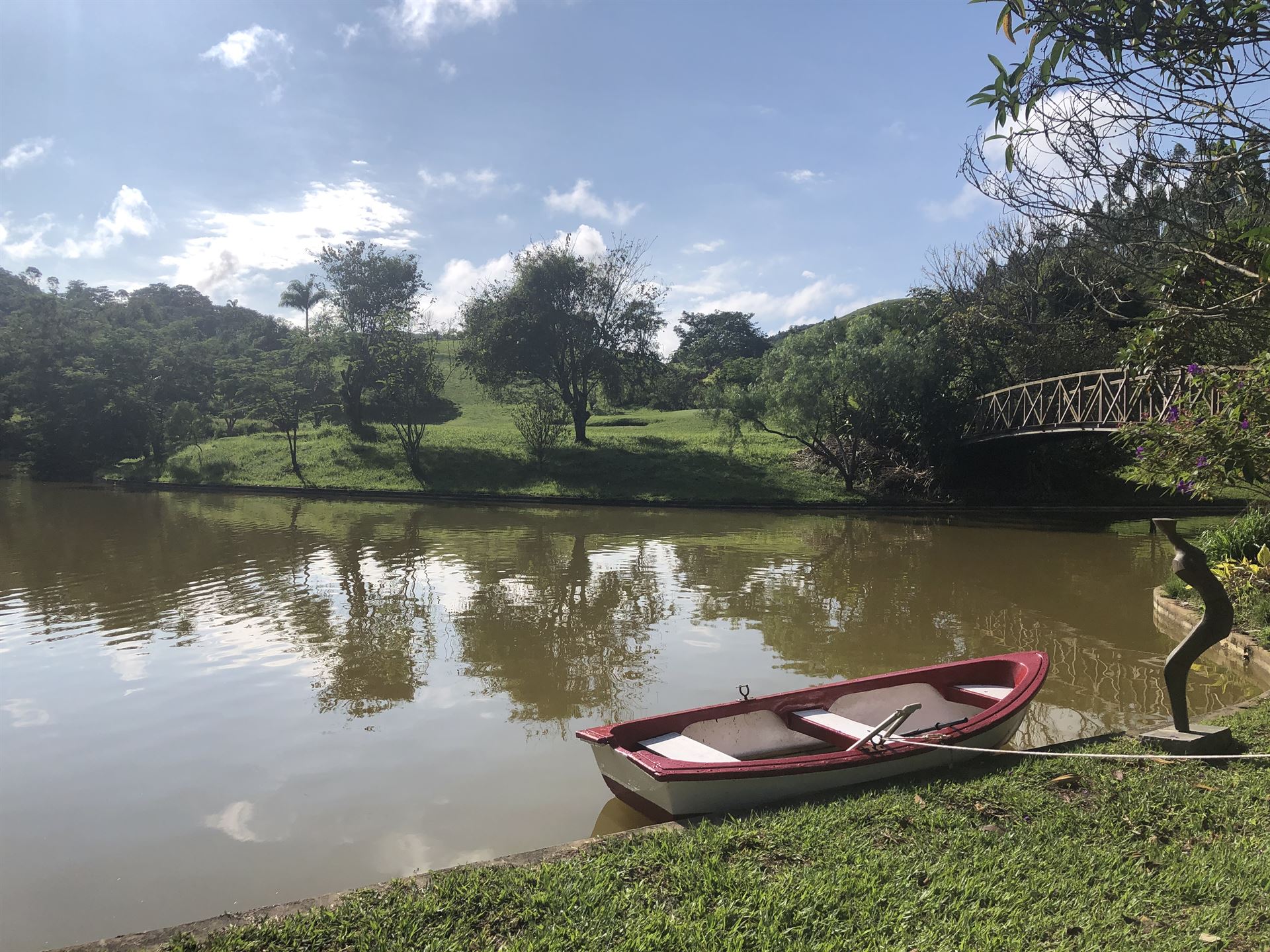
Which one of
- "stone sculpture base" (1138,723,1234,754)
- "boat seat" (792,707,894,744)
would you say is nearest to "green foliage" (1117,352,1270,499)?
"stone sculpture base" (1138,723,1234,754)

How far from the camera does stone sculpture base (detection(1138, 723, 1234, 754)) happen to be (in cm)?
529

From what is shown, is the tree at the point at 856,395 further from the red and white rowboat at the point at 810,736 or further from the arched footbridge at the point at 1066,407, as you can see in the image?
the red and white rowboat at the point at 810,736

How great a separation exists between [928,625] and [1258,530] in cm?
437

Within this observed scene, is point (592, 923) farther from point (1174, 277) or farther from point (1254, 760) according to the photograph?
point (1174, 277)

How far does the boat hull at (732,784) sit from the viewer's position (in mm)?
4820

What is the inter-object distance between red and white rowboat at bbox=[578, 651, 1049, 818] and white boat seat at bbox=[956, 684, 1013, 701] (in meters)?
0.01

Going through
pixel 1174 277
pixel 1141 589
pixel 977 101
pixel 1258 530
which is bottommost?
pixel 1141 589

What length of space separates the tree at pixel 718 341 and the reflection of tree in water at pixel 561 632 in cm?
4949

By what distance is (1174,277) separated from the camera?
23.7ft

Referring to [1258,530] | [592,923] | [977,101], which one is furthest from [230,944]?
[1258,530]

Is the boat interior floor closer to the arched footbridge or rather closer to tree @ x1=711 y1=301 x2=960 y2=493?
the arched footbridge

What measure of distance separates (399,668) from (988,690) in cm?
598

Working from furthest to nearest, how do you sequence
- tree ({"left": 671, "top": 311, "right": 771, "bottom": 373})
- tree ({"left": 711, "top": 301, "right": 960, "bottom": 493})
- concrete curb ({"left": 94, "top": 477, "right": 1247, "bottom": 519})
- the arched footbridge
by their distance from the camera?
tree ({"left": 671, "top": 311, "right": 771, "bottom": 373}) < tree ({"left": 711, "top": 301, "right": 960, "bottom": 493}) < concrete curb ({"left": 94, "top": 477, "right": 1247, "bottom": 519}) < the arched footbridge

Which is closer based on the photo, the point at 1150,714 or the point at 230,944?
the point at 230,944
